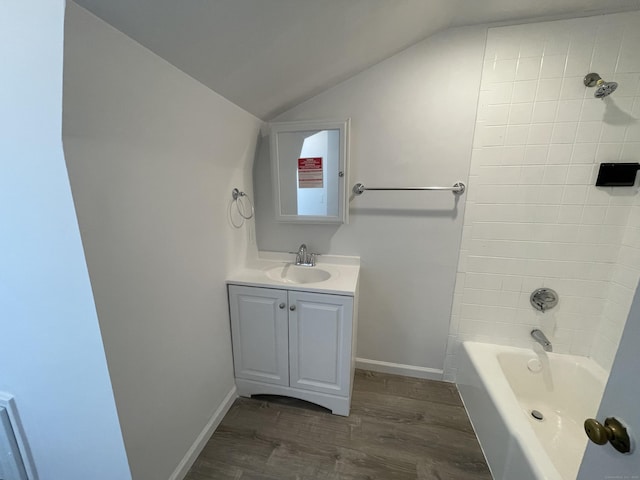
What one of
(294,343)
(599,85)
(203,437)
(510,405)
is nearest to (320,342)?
(294,343)

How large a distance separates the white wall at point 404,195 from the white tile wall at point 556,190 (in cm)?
12

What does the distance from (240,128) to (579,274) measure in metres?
2.17

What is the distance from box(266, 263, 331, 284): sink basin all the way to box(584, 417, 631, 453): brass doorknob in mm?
1349

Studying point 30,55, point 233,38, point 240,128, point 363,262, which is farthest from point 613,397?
point 240,128

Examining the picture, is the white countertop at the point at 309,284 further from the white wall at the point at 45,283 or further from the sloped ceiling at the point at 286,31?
the sloped ceiling at the point at 286,31

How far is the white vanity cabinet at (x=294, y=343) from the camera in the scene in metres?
1.46

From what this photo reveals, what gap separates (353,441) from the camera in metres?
1.41

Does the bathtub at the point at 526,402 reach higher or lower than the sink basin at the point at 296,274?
lower

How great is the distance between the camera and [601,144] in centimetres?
134

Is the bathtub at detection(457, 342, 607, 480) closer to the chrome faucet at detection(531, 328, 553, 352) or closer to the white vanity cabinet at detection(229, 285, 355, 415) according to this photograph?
the chrome faucet at detection(531, 328, 553, 352)

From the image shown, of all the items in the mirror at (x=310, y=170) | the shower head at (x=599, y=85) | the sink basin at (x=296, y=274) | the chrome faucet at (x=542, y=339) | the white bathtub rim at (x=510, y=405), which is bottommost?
the white bathtub rim at (x=510, y=405)

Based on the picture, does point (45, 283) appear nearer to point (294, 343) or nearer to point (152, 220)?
point (152, 220)

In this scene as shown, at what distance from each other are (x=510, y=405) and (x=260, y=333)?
1.37 metres

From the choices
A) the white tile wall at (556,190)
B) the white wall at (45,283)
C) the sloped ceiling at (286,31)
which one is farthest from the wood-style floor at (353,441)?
the sloped ceiling at (286,31)
